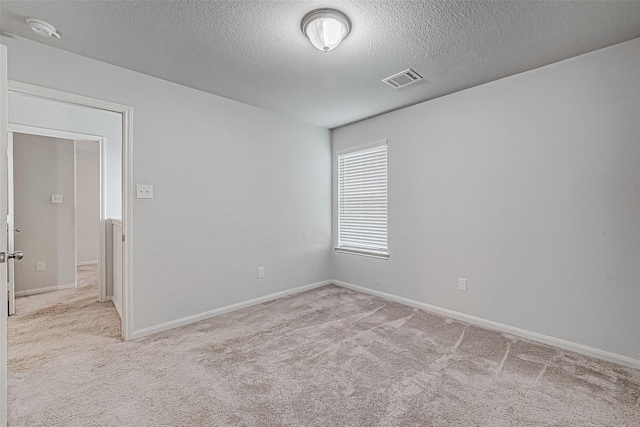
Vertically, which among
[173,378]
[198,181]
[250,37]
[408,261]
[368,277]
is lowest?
[173,378]

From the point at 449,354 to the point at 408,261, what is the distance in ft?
4.23

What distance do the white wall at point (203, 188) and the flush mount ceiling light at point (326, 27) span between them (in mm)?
1610

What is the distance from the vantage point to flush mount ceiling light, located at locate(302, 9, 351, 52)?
1807 millimetres

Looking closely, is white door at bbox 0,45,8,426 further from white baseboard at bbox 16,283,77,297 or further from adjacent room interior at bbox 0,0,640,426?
white baseboard at bbox 16,283,77,297

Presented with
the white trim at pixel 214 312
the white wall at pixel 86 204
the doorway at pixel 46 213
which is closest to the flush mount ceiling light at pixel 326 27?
the white trim at pixel 214 312

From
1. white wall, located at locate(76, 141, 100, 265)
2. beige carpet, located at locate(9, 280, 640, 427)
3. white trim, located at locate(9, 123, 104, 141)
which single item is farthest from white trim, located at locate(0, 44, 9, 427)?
white wall, located at locate(76, 141, 100, 265)

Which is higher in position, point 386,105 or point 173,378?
point 386,105

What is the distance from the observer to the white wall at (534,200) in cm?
214

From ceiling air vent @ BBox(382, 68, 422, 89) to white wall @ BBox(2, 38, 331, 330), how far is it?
154 centimetres

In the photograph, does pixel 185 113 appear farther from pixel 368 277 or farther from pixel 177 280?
pixel 368 277

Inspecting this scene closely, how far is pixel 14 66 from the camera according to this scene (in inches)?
81.0

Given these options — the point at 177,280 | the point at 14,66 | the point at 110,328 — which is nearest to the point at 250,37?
the point at 14,66

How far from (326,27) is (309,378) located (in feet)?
7.84

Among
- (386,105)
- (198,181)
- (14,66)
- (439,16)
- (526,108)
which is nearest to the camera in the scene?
(439,16)
